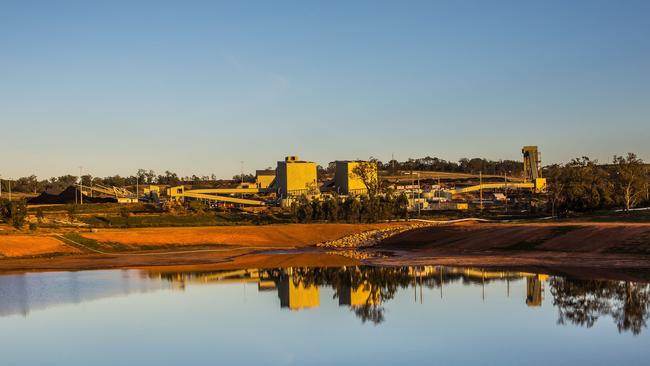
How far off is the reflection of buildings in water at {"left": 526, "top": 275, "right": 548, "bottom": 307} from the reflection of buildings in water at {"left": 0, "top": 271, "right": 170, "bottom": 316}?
2632 cm

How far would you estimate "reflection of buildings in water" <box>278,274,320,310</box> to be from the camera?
44750 millimetres

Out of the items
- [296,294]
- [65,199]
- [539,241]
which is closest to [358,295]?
[296,294]

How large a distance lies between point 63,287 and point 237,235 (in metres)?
43.1

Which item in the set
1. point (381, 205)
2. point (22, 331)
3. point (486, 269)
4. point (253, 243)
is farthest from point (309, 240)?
point (22, 331)

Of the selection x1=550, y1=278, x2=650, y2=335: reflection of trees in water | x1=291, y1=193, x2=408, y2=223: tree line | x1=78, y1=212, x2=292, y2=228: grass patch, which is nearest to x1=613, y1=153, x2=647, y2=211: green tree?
x1=291, y1=193, x2=408, y2=223: tree line

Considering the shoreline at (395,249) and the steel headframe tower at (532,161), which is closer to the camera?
the shoreline at (395,249)

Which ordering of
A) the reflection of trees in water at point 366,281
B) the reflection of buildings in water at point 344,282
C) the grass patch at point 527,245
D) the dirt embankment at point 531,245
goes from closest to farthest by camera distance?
the reflection of trees in water at point 366,281 → the reflection of buildings in water at point 344,282 → the dirt embankment at point 531,245 → the grass patch at point 527,245

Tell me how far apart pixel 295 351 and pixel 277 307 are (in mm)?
12980

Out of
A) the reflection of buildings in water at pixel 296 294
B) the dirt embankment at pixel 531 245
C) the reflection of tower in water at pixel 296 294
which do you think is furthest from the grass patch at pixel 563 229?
the reflection of buildings in water at pixel 296 294

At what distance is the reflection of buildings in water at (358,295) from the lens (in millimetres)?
44750

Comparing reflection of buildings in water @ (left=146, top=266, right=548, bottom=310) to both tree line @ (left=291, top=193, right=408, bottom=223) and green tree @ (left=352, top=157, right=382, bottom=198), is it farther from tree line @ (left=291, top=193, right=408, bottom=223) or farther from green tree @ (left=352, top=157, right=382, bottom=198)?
green tree @ (left=352, top=157, right=382, bottom=198)

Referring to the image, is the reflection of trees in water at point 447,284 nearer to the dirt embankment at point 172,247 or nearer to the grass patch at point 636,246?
the dirt embankment at point 172,247

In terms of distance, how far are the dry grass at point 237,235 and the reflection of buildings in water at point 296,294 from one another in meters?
35.3

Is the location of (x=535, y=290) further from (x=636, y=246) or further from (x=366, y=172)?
(x=366, y=172)
